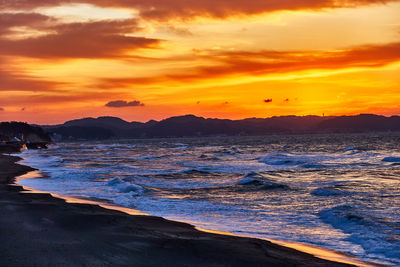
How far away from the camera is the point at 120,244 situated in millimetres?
11219

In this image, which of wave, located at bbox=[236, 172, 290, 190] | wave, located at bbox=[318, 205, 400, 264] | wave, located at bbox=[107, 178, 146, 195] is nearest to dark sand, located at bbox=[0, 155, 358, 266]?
wave, located at bbox=[318, 205, 400, 264]

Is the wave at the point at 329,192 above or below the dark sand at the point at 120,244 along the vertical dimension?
below

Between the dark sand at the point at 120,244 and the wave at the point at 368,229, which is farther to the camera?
the wave at the point at 368,229

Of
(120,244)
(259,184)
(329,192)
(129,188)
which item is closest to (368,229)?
(120,244)

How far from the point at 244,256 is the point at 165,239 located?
2624 millimetres

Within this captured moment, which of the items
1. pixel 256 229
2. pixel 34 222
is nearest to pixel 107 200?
pixel 34 222

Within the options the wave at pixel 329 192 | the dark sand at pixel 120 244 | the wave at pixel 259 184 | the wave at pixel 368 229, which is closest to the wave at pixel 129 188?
the wave at pixel 259 184

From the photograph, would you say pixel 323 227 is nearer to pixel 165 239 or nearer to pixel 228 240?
pixel 228 240

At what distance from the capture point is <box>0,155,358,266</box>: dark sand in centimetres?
958

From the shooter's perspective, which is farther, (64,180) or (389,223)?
(64,180)

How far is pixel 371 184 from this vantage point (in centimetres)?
2842

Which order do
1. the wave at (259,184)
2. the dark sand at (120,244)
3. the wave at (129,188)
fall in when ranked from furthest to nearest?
1. the wave at (259,184)
2. the wave at (129,188)
3. the dark sand at (120,244)

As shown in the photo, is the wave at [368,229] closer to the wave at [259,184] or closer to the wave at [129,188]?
the wave at [259,184]

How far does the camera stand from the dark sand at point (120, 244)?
958 centimetres
